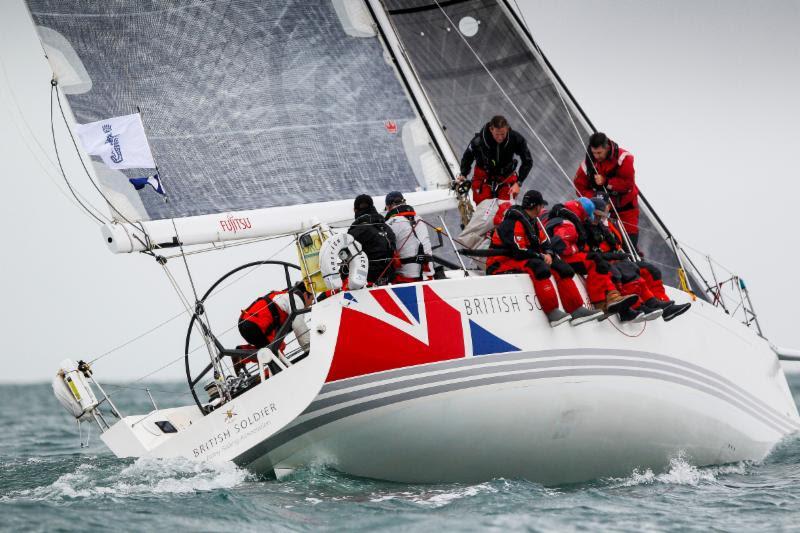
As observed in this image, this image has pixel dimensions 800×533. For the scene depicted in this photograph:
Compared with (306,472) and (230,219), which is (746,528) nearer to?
(306,472)

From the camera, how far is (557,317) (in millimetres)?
6809

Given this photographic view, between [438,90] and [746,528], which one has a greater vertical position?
[438,90]

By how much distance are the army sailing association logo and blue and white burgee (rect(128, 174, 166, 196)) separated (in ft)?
0.53

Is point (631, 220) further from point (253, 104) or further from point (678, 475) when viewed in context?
point (253, 104)

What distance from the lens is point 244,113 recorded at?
7.83m

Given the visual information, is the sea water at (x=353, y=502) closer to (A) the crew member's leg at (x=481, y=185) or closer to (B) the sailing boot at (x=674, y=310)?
(B) the sailing boot at (x=674, y=310)

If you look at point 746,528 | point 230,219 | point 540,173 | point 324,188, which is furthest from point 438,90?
point 746,528

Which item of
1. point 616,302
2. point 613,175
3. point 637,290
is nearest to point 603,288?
point 616,302

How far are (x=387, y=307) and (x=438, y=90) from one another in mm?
4569

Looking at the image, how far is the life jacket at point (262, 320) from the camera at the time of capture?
712 centimetres

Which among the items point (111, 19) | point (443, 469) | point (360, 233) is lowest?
point (443, 469)

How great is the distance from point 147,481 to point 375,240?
6.32 ft

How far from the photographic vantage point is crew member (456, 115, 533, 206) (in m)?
8.20

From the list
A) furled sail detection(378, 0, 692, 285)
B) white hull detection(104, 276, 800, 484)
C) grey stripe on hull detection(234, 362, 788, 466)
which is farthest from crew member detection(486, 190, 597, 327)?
furled sail detection(378, 0, 692, 285)
